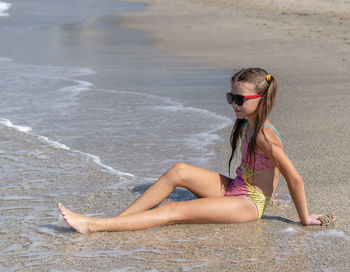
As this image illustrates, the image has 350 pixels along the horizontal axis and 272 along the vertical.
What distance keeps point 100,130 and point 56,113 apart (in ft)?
3.50

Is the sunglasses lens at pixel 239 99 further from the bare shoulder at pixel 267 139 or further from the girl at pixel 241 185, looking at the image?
the bare shoulder at pixel 267 139

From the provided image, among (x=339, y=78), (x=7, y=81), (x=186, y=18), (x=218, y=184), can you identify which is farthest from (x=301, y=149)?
(x=186, y=18)

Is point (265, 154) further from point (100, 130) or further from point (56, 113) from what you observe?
point (56, 113)

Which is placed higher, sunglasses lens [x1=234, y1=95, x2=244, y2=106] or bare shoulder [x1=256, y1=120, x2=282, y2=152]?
sunglasses lens [x1=234, y1=95, x2=244, y2=106]

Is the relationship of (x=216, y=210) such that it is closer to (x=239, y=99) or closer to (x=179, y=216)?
(x=179, y=216)

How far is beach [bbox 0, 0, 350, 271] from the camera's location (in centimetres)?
359

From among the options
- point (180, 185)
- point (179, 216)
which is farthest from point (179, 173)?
point (179, 216)

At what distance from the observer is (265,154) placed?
3.93m

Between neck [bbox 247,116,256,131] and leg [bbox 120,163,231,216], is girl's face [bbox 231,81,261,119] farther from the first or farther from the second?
leg [bbox 120,163,231,216]

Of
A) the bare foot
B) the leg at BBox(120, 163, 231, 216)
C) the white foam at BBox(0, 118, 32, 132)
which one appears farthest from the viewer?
the white foam at BBox(0, 118, 32, 132)

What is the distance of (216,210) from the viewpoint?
393cm

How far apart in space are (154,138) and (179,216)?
8.00ft

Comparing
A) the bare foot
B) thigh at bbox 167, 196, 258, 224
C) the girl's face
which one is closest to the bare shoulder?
the girl's face

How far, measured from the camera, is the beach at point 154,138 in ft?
11.8
